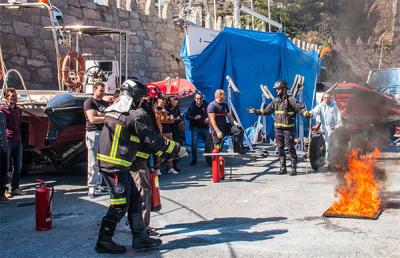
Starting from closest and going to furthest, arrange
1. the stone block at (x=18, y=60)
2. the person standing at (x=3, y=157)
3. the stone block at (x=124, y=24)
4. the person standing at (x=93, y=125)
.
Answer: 1. the person standing at (x=3, y=157)
2. the person standing at (x=93, y=125)
3. the stone block at (x=18, y=60)
4. the stone block at (x=124, y=24)

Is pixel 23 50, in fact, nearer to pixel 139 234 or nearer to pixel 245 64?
pixel 245 64

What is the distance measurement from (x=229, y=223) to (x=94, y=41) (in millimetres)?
10426

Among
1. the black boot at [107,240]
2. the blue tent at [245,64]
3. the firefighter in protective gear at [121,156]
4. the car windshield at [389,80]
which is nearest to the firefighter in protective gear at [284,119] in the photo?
the blue tent at [245,64]

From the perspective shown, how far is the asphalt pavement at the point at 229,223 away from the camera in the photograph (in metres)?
5.23

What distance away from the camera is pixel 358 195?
6.85m

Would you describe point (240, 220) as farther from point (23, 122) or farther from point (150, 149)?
point (23, 122)

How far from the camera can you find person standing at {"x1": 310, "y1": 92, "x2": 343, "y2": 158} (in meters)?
10.3

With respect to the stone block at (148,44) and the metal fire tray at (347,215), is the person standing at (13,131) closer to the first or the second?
the metal fire tray at (347,215)

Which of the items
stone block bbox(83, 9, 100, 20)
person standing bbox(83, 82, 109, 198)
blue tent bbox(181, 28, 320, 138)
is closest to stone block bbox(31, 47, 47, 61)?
stone block bbox(83, 9, 100, 20)

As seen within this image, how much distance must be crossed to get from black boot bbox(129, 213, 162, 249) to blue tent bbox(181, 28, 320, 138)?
8905 mm

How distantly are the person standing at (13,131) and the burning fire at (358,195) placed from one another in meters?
5.05

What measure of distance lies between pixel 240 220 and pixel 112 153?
2216mm

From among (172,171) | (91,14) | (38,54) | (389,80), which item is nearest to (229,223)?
(172,171)

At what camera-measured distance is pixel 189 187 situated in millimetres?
8945
